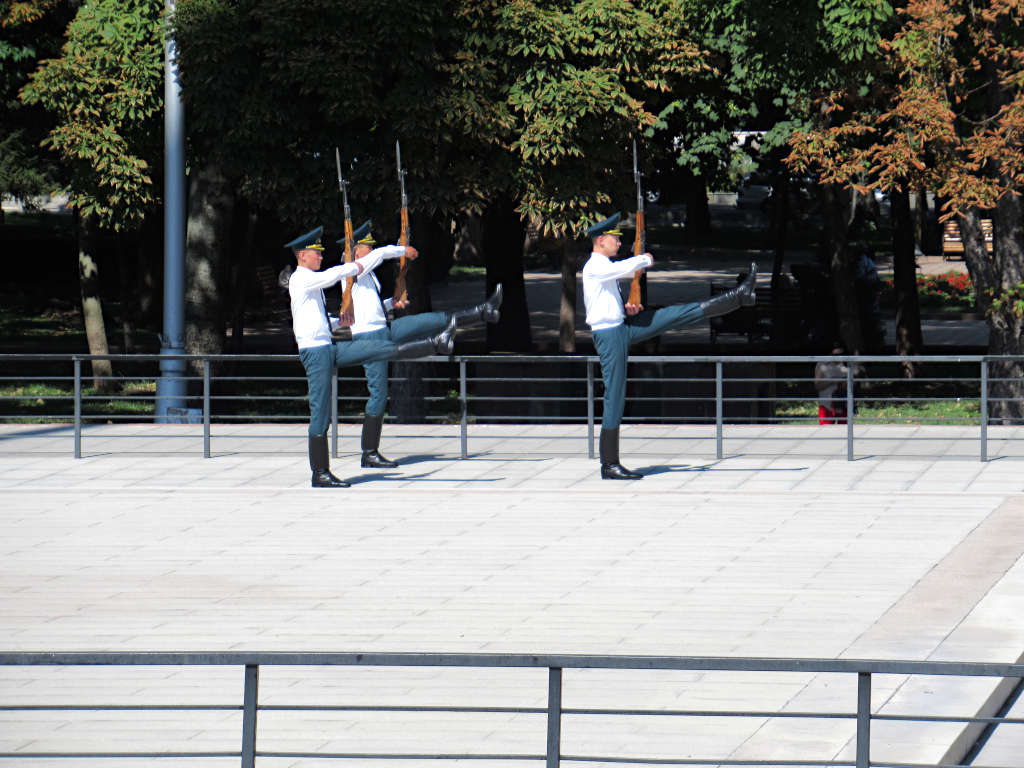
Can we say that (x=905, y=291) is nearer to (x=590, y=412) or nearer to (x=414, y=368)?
(x=414, y=368)

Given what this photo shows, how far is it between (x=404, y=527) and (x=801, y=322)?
2197 centimetres

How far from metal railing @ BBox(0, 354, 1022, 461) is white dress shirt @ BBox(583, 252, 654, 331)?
4.19ft

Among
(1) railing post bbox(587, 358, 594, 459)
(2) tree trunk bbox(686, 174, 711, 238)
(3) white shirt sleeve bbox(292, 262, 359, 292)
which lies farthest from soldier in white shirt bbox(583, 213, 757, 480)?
(2) tree trunk bbox(686, 174, 711, 238)

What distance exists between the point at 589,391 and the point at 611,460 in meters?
1.84

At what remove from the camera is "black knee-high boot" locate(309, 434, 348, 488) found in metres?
14.3

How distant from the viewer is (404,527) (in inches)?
498

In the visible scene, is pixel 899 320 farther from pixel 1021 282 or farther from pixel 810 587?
pixel 810 587

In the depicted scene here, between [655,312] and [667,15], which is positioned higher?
[667,15]

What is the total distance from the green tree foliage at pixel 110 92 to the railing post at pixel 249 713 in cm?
1684

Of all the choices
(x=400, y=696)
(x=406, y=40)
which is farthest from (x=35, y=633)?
(x=406, y=40)

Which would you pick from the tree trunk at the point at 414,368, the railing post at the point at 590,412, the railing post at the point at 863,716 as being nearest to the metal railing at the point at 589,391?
the railing post at the point at 590,412

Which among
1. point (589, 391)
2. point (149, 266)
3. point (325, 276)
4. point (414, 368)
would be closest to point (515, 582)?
point (325, 276)

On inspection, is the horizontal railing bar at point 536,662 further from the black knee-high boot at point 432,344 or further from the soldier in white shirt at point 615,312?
the black knee-high boot at point 432,344

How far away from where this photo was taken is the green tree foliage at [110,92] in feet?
69.3
